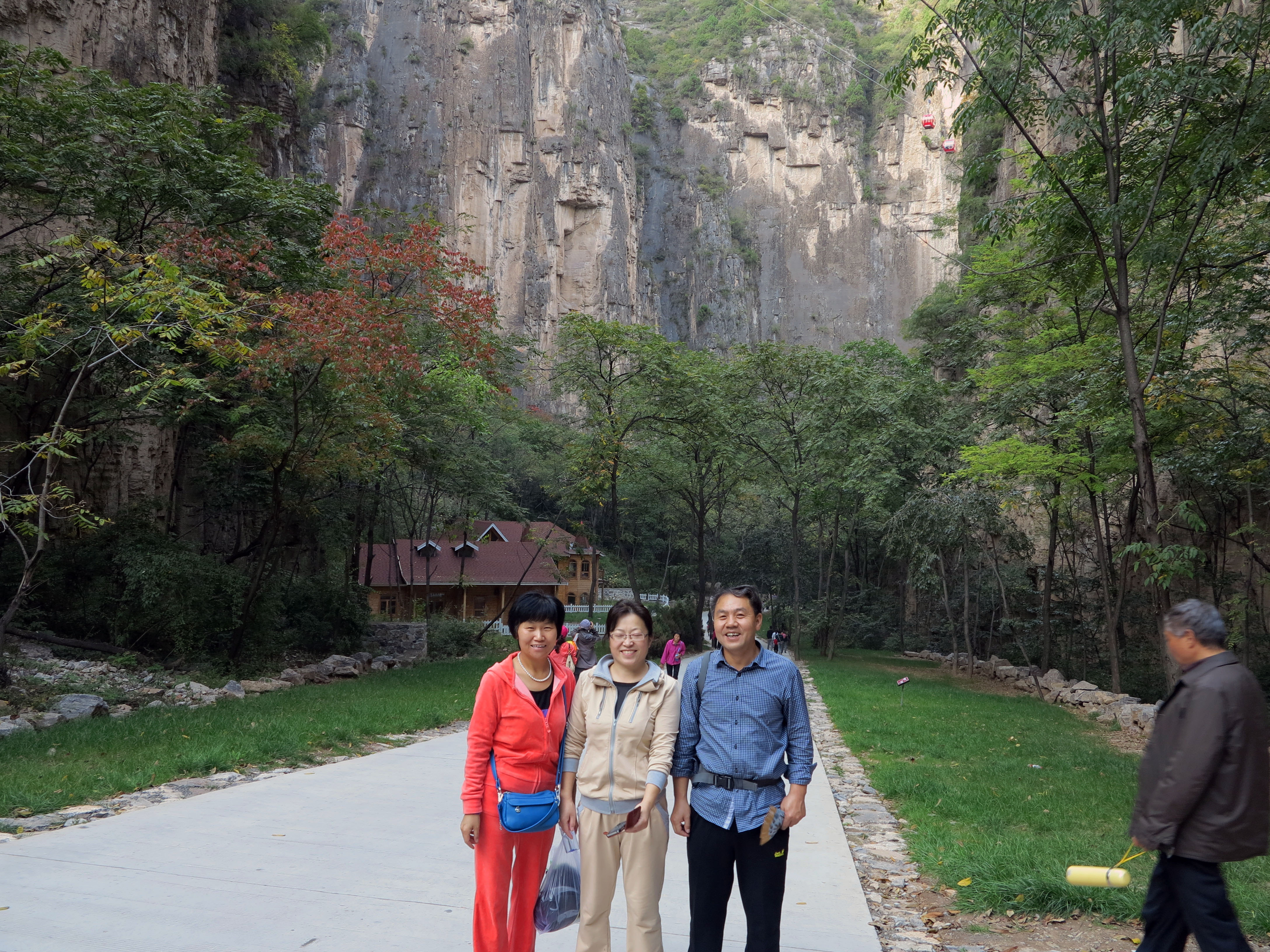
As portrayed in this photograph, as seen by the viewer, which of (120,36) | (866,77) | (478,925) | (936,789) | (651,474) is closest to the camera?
(478,925)

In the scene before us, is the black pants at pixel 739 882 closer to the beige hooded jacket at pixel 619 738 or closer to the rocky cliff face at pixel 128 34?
the beige hooded jacket at pixel 619 738

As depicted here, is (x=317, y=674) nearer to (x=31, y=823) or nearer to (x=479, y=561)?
(x=31, y=823)

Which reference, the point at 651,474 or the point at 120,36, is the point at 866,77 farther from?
the point at 120,36

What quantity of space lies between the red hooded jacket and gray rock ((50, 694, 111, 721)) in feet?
26.8

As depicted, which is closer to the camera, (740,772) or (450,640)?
(740,772)

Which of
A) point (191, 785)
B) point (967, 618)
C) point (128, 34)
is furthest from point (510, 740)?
point (967, 618)

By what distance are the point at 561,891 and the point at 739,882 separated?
0.63 metres

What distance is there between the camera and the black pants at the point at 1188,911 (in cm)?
290

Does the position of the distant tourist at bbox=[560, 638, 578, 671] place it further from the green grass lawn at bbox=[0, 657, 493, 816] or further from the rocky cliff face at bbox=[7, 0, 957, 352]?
the rocky cliff face at bbox=[7, 0, 957, 352]

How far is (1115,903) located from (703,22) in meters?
103

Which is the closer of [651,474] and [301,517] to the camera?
[301,517]

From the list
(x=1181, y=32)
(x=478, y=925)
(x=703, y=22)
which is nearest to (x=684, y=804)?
(x=478, y=925)

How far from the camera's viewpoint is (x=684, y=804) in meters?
3.11

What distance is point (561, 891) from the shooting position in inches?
121
